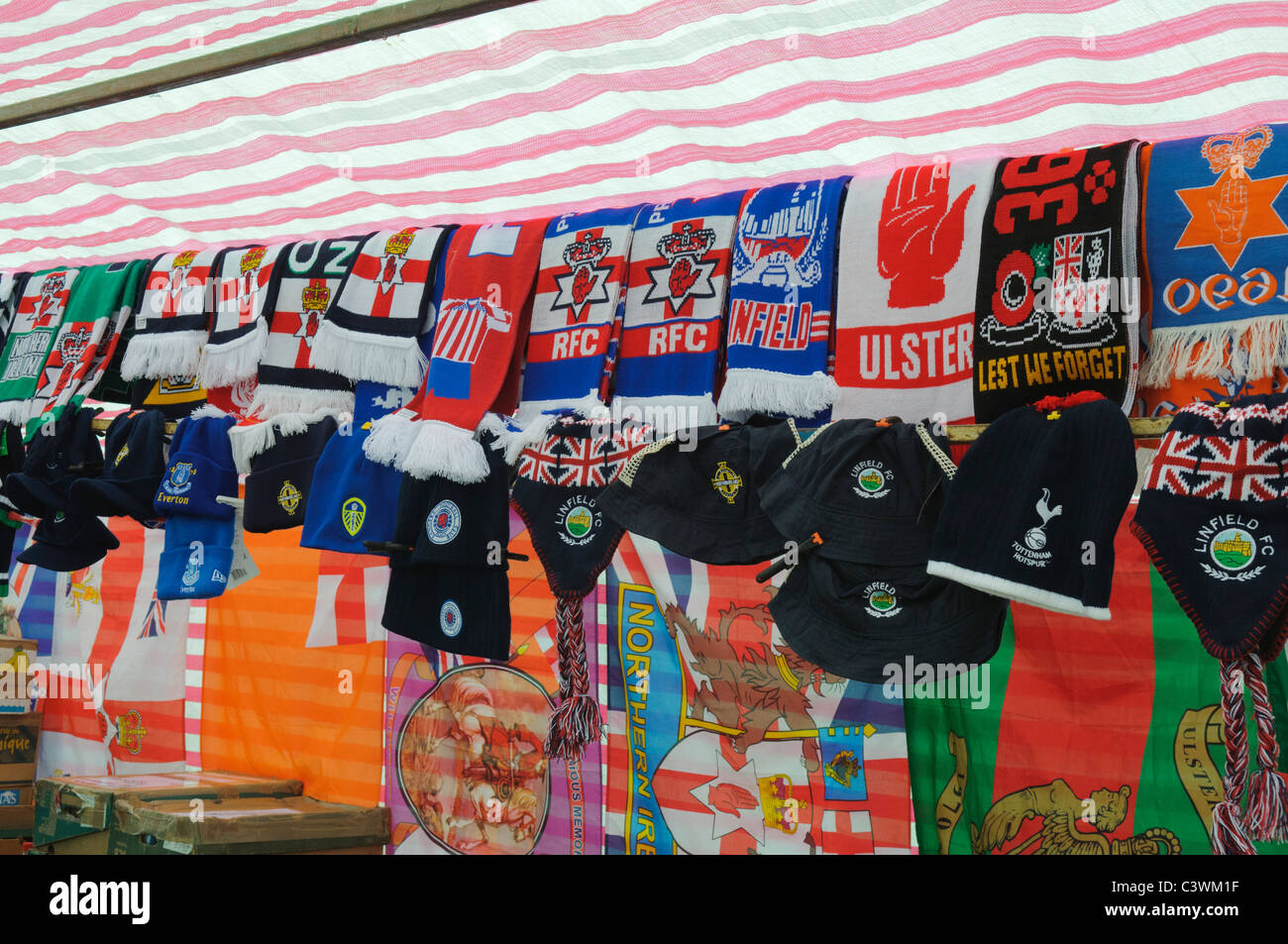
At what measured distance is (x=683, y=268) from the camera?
8.58 ft

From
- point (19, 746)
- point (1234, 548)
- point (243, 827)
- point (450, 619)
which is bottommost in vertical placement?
point (243, 827)

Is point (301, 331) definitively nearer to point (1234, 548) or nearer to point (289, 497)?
point (289, 497)

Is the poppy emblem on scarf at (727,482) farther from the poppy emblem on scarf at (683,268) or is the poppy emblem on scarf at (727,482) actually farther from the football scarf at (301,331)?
the football scarf at (301,331)

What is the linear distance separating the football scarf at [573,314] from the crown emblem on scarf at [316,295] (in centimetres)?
68

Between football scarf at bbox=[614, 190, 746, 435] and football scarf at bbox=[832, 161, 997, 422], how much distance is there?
31 cm

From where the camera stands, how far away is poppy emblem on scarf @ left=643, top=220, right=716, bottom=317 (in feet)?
8.48

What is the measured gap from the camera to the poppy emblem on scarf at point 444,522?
2.70 m

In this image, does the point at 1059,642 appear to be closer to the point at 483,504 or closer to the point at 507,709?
the point at 483,504

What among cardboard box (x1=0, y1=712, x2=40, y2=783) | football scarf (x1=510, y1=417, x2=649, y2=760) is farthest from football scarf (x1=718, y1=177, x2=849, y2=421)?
cardboard box (x1=0, y1=712, x2=40, y2=783)

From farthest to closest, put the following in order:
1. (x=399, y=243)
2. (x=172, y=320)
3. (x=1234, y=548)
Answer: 1. (x=172, y=320)
2. (x=399, y=243)
3. (x=1234, y=548)

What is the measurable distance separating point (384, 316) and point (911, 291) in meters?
1.43

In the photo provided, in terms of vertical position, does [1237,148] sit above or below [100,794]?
above

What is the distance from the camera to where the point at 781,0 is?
86.0 inches

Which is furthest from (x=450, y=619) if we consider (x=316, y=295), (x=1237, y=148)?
(x=1237, y=148)
